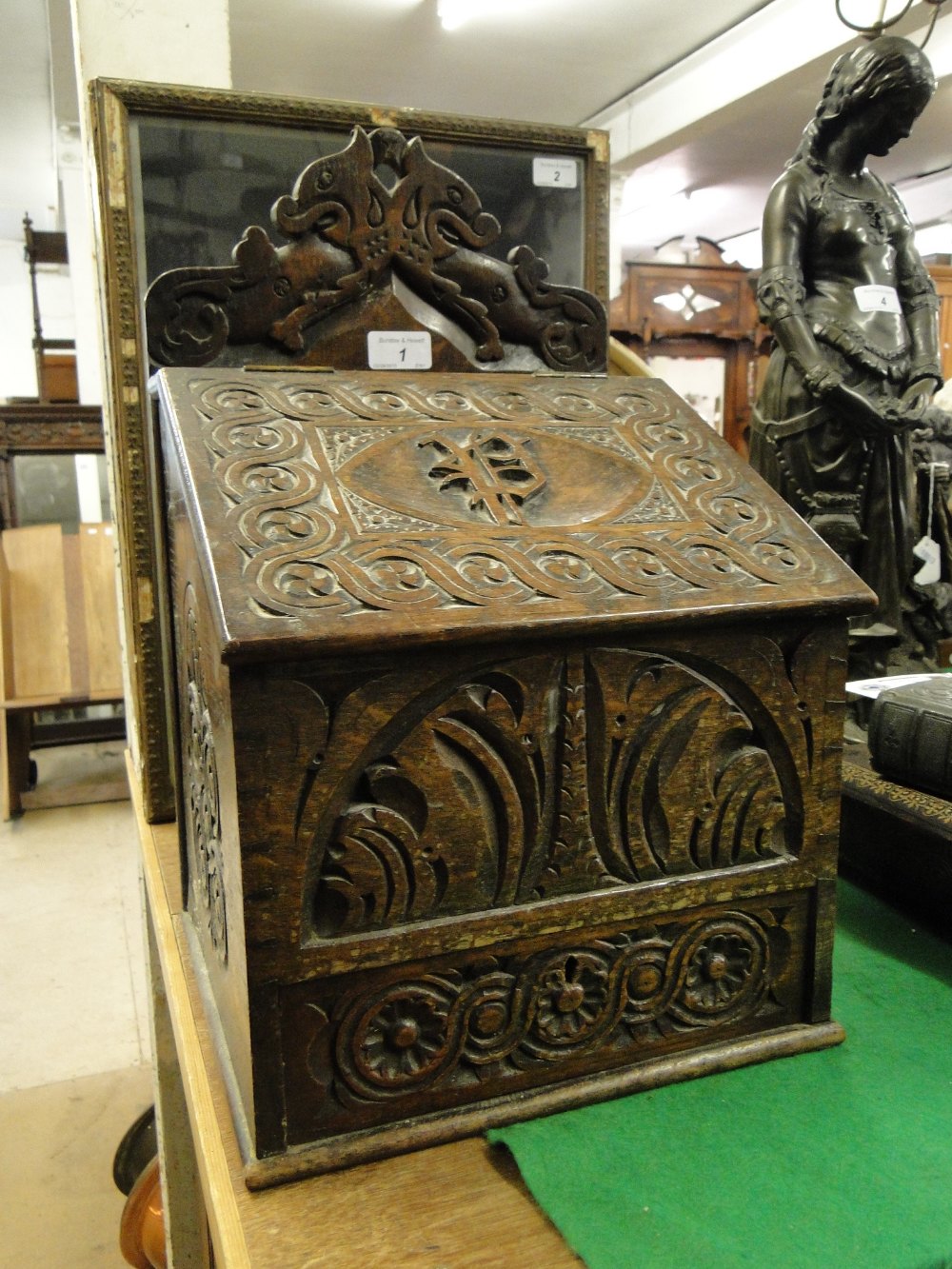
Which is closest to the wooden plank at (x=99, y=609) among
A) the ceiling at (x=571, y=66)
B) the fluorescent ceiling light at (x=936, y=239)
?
the ceiling at (x=571, y=66)

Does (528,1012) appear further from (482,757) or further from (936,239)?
(936,239)

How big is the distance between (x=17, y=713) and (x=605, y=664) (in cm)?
317

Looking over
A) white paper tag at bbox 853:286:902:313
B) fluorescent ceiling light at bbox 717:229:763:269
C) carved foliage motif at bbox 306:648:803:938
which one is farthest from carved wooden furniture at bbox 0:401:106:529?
fluorescent ceiling light at bbox 717:229:763:269

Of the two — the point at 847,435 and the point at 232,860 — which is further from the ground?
the point at 847,435

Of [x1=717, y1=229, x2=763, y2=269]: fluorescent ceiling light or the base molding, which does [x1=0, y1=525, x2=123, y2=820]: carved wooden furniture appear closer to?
the base molding

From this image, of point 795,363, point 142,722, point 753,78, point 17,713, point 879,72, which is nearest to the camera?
point 142,722

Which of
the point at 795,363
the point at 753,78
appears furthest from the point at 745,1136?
the point at 753,78

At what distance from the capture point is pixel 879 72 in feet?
6.03

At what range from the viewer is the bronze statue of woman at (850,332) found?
1.98 meters

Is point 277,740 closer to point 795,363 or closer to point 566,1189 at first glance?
point 566,1189

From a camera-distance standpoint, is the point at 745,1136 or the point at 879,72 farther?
the point at 879,72

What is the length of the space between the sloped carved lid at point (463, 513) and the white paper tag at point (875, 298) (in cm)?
150

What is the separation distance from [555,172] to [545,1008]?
1.00 m

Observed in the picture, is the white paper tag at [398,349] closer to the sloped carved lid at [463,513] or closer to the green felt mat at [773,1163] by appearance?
the sloped carved lid at [463,513]
